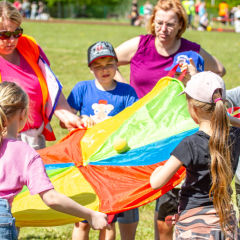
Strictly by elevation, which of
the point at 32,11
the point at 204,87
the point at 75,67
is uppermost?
the point at 204,87

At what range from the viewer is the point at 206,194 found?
2.22 metres

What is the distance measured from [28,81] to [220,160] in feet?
5.71

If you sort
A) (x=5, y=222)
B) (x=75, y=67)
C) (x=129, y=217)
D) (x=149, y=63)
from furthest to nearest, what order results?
1. (x=75, y=67)
2. (x=149, y=63)
3. (x=129, y=217)
4. (x=5, y=222)

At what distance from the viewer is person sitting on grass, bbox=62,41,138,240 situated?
3296mm

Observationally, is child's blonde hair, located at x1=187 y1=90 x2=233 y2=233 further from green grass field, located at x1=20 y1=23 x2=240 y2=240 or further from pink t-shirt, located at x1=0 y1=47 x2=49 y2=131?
green grass field, located at x1=20 y1=23 x2=240 y2=240

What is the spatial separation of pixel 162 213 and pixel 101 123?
3.20 feet

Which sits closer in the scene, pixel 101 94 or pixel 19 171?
pixel 19 171

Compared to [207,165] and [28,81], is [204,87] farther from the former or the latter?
[28,81]

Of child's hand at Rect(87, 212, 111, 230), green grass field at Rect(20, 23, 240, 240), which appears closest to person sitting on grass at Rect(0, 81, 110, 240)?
child's hand at Rect(87, 212, 111, 230)

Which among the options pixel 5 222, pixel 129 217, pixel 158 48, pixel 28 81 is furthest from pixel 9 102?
pixel 158 48

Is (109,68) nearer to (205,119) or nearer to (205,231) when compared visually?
(205,119)

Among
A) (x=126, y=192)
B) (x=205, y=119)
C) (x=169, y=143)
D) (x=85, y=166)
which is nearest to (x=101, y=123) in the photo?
(x=85, y=166)

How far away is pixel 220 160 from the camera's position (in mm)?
2104

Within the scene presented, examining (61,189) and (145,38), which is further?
(145,38)
